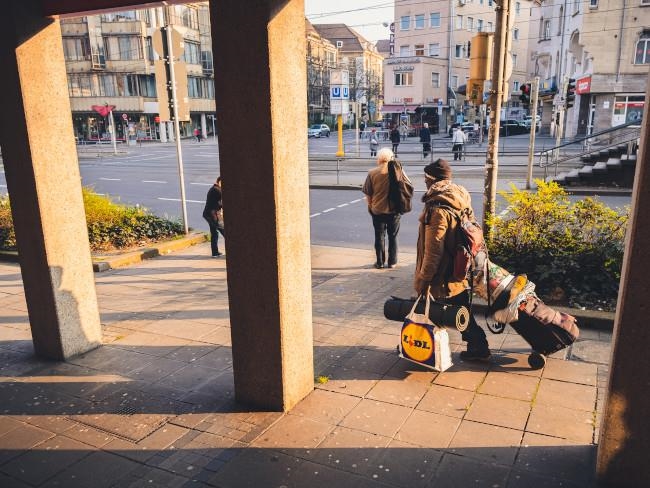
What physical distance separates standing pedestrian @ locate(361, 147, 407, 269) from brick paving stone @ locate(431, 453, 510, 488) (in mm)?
4966

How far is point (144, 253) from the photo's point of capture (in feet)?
31.1

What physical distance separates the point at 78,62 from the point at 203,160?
34.0 meters

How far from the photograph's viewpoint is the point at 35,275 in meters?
5.11

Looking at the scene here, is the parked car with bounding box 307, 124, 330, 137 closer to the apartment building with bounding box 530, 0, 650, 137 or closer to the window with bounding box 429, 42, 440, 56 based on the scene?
the window with bounding box 429, 42, 440, 56

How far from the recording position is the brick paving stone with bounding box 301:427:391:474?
3.51 metres

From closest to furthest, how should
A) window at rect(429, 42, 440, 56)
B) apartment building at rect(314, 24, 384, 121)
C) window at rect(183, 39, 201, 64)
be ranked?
window at rect(183, 39, 201, 64)
window at rect(429, 42, 440, 56)
apartment building at rect(314, 24, 384, 121)

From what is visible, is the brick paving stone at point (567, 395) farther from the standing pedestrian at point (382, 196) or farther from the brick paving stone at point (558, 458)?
the standing pedestrian at point (382, 196)

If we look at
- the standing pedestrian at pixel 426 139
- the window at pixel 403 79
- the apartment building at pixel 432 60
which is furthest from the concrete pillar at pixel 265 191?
the window at pixel 403 79

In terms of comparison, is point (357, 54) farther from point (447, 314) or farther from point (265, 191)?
point (265, 191)

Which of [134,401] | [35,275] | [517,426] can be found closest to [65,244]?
[35,275]

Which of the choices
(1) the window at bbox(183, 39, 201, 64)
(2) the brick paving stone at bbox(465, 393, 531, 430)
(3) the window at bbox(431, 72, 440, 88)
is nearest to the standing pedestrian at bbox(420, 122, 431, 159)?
(2) the brick paving stone at bbox(465, 393, 531, 430)

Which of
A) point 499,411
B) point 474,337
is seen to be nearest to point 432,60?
point 474,337

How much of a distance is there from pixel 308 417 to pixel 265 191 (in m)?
1.79

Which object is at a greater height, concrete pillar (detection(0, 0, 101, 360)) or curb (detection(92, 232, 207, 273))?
concrete pillar (detection(0, 0, 101, 360))
